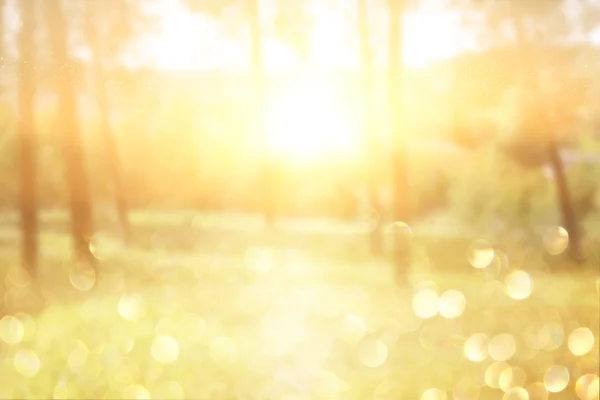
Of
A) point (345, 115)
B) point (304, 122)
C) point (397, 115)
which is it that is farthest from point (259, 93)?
point (397, 115)

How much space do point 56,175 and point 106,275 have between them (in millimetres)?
1957

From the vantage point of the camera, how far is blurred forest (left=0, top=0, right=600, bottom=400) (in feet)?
29.0

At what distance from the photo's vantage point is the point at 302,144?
966cm

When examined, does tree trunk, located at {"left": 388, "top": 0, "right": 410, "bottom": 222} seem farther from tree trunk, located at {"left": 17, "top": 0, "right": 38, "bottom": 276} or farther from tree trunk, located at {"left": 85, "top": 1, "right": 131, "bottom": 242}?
tree trunk, located at {"left": 17, "top": 0, "right": 38, "bottom": 276}

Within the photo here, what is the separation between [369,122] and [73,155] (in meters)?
4.73

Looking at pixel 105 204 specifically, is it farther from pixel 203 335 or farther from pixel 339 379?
pixel 339 379

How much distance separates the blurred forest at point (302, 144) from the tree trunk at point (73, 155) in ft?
0.12

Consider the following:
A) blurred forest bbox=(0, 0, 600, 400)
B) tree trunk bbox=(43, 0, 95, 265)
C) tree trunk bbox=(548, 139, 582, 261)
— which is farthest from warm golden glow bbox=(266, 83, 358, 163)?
tree trunk bbox=(548, 139, 582, 261)

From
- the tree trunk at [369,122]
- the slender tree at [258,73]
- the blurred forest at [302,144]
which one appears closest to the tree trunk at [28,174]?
the blurred forest at [302,144]

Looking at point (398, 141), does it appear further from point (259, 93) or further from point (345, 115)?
point (259, 93)

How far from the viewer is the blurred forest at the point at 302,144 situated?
8844 mm

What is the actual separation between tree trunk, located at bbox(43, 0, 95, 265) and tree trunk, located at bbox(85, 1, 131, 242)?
14.6 inches

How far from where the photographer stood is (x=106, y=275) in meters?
11.3

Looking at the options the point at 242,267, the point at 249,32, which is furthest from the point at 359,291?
the point at 249,32
